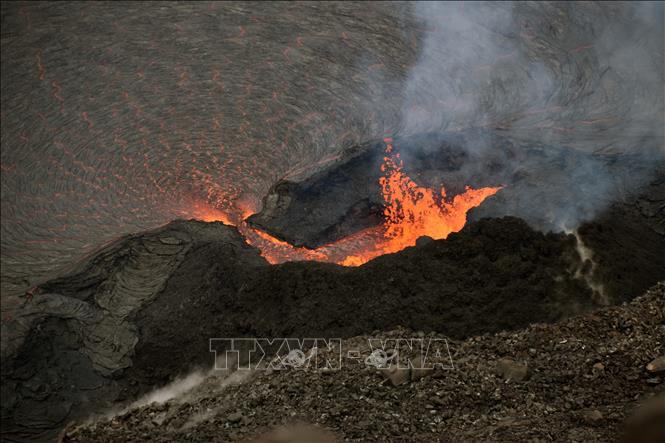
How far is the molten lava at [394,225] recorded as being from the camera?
7.16 m

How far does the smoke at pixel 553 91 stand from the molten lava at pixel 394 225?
47 cm

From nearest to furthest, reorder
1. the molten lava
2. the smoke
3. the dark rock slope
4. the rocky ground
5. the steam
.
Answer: the rocky ground, the dark rock slope, the steam, the smoke, the molten lava

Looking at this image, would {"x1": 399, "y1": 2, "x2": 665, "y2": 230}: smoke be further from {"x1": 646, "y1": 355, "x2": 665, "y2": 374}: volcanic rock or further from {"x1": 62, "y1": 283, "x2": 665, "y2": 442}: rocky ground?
{"x1": 646, "y1": 355, "x2": 665, "y2": 374}: volcanic rock

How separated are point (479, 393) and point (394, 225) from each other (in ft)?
9.14

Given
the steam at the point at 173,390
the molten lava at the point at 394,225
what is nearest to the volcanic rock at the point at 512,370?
the molten lava at the point at 394,225

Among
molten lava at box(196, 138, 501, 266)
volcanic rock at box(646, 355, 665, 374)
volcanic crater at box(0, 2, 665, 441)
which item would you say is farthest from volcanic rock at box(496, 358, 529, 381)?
molten lava at box(196, 138, 501, 266)

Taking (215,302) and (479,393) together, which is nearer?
(479,393)

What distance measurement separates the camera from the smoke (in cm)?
636

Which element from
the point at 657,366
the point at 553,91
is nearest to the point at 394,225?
the point at 553,91

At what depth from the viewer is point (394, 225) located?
295 inches

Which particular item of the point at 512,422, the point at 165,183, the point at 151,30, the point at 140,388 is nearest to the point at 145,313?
the point at 140,388

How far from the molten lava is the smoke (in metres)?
0.47

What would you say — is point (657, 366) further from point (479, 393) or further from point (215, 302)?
point (215, 302)

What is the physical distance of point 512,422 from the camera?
4.67 m
